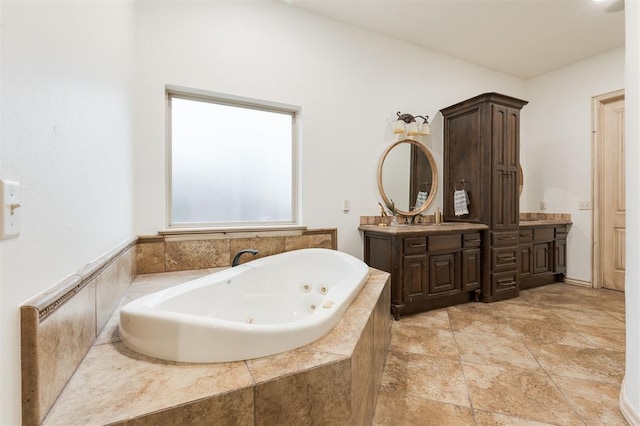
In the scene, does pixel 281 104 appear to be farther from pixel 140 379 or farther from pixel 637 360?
pixel 637 360

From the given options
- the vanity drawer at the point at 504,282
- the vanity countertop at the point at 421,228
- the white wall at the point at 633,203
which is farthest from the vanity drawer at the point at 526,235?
the white wall at the point at 633,203

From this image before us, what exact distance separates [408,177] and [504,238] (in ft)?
3.81

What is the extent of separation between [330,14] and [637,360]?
3160 mm

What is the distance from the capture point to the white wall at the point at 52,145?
57cm

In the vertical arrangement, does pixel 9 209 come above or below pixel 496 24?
below

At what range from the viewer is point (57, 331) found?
724 mm

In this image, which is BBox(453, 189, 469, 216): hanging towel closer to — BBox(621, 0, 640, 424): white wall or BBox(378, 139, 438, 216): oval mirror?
BBox(378, 139, 438, 216): oval mirror

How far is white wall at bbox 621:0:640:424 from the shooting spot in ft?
3.96

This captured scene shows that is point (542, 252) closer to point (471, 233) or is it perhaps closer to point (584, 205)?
point (584, 205)

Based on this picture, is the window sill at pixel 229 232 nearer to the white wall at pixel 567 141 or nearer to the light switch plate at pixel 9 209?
the light switch plate at pixel 9 209

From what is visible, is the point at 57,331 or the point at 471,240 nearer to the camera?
the point at 57,331

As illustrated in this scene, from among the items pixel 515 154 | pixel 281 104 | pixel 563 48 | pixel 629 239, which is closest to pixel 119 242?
pixel 281 104

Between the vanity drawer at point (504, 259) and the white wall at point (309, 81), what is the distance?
0.85m

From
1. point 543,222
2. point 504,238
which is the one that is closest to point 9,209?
point 504,238
